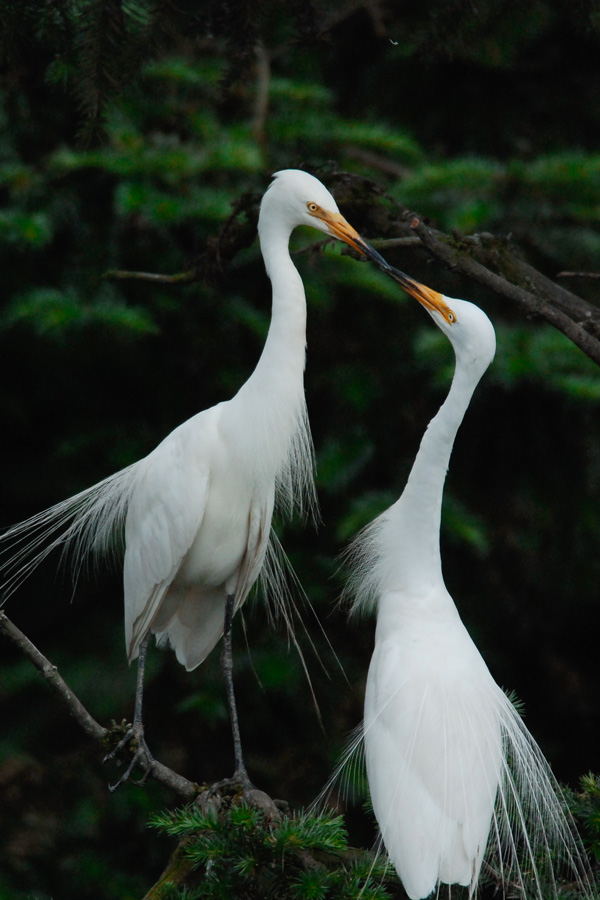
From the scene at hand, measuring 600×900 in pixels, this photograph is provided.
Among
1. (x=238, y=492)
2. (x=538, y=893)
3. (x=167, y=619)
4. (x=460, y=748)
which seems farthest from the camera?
(x=167, y=619)

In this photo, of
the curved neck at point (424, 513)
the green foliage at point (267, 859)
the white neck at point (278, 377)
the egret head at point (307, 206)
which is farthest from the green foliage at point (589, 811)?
the egret head at point (307, 206)

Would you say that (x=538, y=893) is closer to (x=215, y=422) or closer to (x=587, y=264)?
(x=215, y=422)

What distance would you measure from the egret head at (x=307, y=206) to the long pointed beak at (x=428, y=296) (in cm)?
9

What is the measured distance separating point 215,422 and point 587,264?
68.2 inches

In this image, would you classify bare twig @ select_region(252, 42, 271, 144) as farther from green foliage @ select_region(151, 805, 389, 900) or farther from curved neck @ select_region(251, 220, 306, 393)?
green foliage @ select_region(151, 805, 389, 900)

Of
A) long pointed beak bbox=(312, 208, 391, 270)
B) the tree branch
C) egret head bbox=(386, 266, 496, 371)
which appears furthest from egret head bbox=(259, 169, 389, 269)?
the tree branch

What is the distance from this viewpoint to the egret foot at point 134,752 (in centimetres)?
212

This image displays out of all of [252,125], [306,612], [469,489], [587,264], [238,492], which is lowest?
[306,612]

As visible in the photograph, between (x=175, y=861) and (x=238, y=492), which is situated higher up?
(x=238, y=492)

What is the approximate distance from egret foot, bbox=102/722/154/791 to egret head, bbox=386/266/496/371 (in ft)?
3.32

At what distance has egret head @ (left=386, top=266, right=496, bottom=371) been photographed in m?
2.05

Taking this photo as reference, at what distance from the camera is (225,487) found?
246 centimetres

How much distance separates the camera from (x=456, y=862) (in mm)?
1871

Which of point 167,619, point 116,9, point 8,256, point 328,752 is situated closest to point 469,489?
point 328,752
